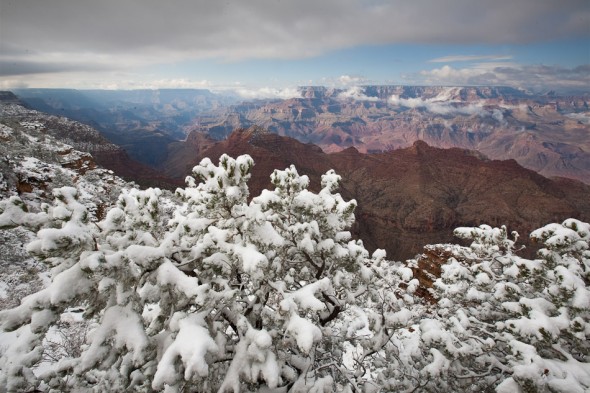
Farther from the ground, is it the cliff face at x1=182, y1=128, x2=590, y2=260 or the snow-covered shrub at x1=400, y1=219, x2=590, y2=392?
the snow-covered shrub at x1=400, y1=219, x2=590, y2=392

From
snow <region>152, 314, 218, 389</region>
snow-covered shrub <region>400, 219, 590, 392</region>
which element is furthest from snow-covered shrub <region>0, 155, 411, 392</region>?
snow-covered shrub <region>400, 219, 590, 392</region>

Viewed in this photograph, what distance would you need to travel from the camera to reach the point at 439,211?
150 m

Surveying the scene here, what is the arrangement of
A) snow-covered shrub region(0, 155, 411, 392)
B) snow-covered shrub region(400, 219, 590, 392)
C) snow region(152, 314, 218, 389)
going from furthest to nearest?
snow-covered shrub region(400, 219, 590, 392) < snow-covered shrub region(0, 155, 411, 392) < snow region(152, 314, 218, 389)

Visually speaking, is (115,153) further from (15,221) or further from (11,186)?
(15,221)

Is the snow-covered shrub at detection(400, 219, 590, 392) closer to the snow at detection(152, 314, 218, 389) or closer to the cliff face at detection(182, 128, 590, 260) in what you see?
the snow at detection(152, 314, 218, 389)

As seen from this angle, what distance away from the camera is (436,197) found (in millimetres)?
166875

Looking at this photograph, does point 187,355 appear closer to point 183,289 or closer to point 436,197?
point 183,289

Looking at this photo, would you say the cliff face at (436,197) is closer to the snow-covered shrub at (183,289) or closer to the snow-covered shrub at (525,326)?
the snow-covered shrub at (525,326)

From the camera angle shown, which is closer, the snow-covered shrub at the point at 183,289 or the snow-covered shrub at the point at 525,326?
the snow-covered shrub at the point at 183,289

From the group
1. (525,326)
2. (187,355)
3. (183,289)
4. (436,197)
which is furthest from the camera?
(436,197)

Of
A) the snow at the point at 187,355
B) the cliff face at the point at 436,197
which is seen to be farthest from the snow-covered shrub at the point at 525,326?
the cliff face at the point at 436,197

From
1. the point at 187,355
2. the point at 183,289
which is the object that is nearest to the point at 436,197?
the point at 183,289

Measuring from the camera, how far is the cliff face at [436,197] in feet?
470

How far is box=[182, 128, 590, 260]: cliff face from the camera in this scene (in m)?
143
